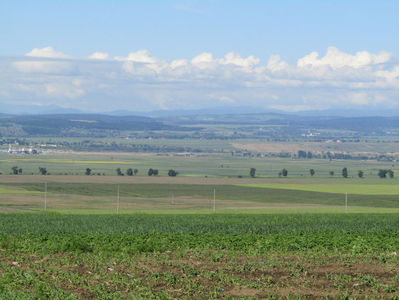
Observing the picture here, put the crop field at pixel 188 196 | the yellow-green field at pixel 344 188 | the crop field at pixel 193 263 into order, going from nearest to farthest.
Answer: the crop field at pixel 193 263
the crop field at pixel 188 196
the yellow-green field at pixel 344 188

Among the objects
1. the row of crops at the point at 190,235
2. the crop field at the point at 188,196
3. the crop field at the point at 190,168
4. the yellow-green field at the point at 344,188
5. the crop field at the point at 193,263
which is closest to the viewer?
the crop field at the point at 193,263

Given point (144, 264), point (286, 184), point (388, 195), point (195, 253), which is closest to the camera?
point (144, 264)

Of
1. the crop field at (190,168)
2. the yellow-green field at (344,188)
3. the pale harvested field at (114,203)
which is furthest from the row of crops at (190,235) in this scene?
the crop field at (190,168)

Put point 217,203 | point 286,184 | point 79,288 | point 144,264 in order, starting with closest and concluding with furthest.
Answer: point 79,288, point 144,264, point 217,203, point 286,184

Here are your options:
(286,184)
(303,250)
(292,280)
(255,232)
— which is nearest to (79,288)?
(292,280)

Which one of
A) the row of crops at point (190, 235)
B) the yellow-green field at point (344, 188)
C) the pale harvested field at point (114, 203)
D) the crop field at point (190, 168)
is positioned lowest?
the crop field at point (190, 168)

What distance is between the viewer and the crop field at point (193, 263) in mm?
17078

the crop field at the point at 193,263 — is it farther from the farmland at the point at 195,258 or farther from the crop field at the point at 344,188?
the crop field at the point at 344,188

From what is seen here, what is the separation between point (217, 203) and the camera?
66.7 m

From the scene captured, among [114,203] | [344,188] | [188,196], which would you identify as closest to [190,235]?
[114,203]

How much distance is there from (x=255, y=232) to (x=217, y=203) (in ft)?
119

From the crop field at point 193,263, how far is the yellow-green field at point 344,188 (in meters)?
57.5

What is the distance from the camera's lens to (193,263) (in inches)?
798

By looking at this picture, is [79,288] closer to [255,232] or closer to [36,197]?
[255,232]
